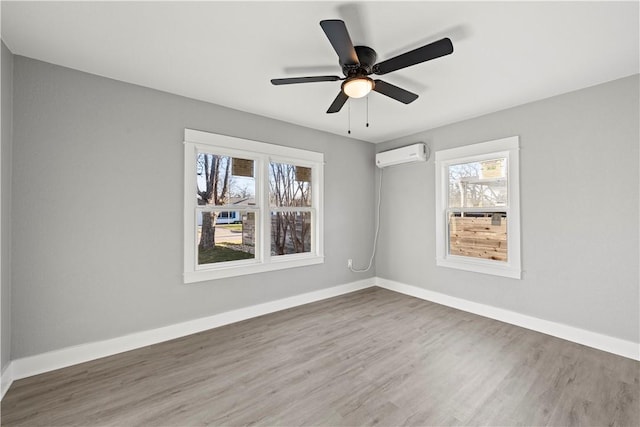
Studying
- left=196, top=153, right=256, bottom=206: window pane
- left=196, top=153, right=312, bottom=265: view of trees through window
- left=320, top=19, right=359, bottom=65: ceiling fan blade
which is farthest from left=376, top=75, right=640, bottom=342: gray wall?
left=196, top=153, right=256, bottom=206: window pane

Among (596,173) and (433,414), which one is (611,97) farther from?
(433,414)

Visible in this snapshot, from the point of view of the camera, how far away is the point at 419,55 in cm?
184

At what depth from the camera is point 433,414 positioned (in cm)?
184

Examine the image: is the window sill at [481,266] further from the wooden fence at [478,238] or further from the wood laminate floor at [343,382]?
the wood laminate floor at [343,382]

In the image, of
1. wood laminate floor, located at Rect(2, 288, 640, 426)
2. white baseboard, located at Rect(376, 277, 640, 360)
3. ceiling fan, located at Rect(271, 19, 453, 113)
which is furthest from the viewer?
white baseboard, located at Rect(376, 277, 640, 360)

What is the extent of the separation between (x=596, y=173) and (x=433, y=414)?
2.78m

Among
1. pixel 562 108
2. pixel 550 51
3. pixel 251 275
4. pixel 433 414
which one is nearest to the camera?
pixel 433 414

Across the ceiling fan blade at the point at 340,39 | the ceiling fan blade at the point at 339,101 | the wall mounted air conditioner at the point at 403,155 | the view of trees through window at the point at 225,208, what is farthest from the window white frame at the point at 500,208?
the view of trees through window at the point at 225,208

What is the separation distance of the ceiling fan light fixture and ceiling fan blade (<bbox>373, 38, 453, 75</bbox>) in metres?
0.10

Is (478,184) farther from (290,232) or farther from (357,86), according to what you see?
(290,232)

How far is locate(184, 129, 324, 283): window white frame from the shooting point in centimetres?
304

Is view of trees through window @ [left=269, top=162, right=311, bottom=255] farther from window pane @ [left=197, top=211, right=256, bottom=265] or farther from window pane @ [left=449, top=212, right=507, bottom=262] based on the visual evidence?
window pane @ [left=449, top=212, right=507, bottom=262]

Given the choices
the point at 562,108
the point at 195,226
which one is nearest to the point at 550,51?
the point at 562,108

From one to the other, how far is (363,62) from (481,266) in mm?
2935
